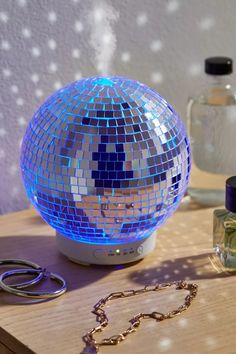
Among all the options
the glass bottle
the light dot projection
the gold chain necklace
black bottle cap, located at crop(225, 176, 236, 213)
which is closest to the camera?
the gold chain necklace

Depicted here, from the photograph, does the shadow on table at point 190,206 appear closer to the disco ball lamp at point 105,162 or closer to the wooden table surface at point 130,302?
the wooden table surface at point 130,302

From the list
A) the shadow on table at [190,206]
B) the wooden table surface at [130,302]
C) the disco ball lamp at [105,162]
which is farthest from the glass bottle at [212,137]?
the disco ball lamp at [105,162]

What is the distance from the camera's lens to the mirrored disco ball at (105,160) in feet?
2.85

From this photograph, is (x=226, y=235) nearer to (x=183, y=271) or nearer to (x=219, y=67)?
(x=183, y=271)

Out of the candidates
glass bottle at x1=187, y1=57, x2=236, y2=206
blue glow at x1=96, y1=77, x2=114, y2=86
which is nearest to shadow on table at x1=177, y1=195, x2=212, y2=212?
glass bottle at x1=187, y1=57, x2=236, y2=206

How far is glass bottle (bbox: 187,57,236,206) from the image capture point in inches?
46.3

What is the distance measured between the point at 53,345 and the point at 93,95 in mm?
291

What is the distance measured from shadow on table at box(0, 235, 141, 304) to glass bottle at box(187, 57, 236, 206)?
0.84ft

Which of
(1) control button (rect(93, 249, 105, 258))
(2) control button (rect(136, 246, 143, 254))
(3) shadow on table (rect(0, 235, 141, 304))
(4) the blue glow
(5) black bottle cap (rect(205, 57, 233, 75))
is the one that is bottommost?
(3) shadow on table (rect(0, 235, 141, 304))

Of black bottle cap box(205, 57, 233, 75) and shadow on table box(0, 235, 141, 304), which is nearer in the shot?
shadow on table box(0, 235, 141, 304)

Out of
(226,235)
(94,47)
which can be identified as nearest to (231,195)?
(226,235)

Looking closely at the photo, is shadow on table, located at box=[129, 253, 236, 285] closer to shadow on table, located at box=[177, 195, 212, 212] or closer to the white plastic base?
the white plastic base

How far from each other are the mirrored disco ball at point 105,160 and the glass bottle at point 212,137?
0.26m

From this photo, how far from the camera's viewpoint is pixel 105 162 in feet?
2.83
